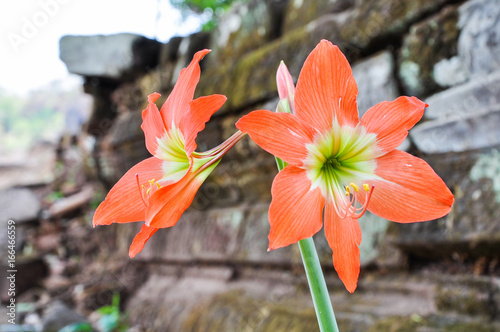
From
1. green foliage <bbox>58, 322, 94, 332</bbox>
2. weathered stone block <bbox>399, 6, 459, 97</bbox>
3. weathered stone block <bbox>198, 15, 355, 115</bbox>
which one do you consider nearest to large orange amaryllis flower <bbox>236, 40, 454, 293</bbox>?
weathered stone block <bbox>399, 6, 459, 97</bbox>

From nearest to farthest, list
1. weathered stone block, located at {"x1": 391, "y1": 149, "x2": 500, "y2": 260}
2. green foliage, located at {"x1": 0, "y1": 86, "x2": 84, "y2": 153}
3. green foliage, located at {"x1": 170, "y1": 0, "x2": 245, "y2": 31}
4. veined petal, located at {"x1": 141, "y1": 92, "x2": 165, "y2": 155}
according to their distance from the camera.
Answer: veined petal, located at {"x1": 141, "y1": 92, "x2": 165, "y2": 155}, weathered stone block, located at {"x1": 391, "y1": 149, "x2": 500, "y2": 260}, green foliage, located at {"x1": 170, "y1": 0, "x2": 245, "y2": 31}, green foliage, located at {"x1": 0, "y1": 86, "x2": 84, "y2": 153}

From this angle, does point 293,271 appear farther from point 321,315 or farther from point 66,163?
point 66,163

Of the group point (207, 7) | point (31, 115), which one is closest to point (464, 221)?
point (207, 7)

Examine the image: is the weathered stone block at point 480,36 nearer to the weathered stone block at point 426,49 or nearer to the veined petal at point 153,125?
the weathered stone block at point 426,49

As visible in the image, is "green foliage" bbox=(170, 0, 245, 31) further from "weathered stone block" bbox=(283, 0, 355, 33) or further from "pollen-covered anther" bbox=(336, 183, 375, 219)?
"pollen-covered anther" bbox=(336, 183, 375, 219)

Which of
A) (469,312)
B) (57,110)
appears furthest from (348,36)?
(57,110)

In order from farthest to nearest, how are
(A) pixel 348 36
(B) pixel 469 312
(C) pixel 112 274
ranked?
(C) pixel 112 274 → (A) pixel 348 36 → (B) pixel 469 312
